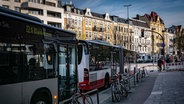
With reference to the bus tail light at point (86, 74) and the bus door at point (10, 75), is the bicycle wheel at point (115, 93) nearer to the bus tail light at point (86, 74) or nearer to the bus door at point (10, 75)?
the bus tail light at point (86, 74)

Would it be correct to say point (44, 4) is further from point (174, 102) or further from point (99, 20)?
point (174, 102)

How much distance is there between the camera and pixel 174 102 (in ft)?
35.0

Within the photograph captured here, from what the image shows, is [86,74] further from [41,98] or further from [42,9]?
[42,9]

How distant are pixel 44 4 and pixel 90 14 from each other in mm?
16698

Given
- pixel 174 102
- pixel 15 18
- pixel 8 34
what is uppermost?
pixel 15 18

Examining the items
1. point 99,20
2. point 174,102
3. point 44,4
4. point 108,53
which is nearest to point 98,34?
point 99,20

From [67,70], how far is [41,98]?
2.63 metres

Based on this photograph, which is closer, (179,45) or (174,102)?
(174,102)

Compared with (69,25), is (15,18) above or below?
below

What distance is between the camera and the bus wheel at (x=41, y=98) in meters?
7.99

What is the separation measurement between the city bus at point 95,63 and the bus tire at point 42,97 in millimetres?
4677

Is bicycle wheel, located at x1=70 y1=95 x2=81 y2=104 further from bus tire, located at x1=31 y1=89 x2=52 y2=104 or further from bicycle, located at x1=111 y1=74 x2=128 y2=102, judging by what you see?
bicycle, located at x1=111 y1=74 x2=128 y2=102

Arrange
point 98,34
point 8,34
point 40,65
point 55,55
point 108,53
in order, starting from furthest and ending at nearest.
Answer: point 98,34, point 108,53, point 55,55, point 40,65, point 8,34

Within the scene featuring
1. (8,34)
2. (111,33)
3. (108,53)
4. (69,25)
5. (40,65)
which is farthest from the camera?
(111,33)
